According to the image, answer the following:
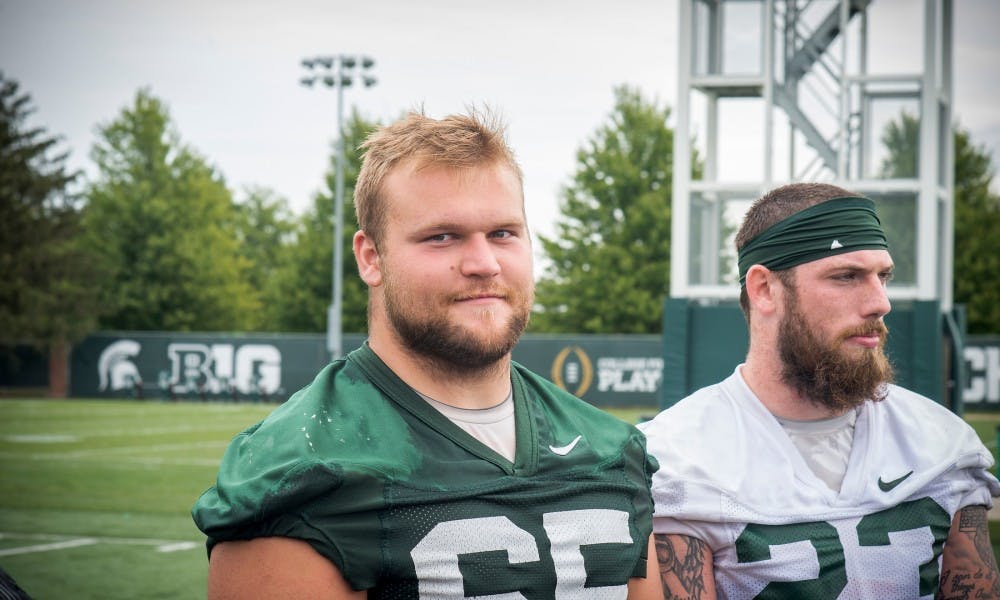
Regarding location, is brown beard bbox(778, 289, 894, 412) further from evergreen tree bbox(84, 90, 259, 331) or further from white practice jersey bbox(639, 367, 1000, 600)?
evergreen tree bbox(84, 90, 259, 331)

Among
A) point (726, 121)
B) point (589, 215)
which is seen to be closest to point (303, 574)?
point (726, 121)

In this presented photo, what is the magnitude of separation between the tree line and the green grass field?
50.7 ft

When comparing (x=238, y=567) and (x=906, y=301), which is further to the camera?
(x=906, y=301)

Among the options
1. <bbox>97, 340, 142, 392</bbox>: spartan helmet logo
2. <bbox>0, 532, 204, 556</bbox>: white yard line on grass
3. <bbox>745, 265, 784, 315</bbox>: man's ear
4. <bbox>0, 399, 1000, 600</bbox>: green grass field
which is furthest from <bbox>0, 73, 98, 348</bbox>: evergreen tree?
<bbox>745, 265, 784, 315</bbox>: man's ear

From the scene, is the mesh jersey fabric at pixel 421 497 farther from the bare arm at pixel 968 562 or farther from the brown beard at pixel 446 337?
the bare arm at pixel 968 562

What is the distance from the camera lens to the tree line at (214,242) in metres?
39.1

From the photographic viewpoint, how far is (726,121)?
35.4 feet

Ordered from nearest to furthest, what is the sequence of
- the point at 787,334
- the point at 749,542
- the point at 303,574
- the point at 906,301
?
A: the point at 303,574 < the point at 749,542 < the point at 787,334 < the point at 906,301

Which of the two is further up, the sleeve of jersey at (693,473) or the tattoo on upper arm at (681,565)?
the sleeve of jersey at (693,473)

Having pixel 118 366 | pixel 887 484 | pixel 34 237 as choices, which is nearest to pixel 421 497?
pixel 887 484

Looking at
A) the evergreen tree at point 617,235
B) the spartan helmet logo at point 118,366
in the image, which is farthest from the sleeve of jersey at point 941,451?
the evergreen tree at point 617,235

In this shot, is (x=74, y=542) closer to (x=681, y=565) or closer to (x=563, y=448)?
(x=681, y=565)

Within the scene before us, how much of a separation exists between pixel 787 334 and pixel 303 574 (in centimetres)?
160

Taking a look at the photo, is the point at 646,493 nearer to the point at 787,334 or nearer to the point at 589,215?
the point at 787,334
